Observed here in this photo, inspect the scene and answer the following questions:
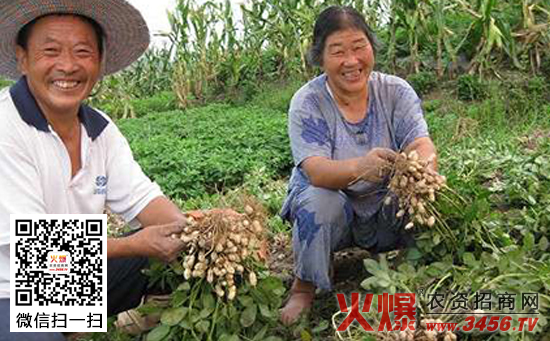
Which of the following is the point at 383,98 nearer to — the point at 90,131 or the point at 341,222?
the point at 341,222

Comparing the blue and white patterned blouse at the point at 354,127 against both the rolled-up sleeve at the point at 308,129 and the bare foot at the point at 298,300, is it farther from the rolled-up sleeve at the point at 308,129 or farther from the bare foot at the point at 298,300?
the bare foot at the point at 298,300

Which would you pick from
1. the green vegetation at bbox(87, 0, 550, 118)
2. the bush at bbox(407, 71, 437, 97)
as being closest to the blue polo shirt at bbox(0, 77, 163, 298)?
the green vegetation at bbox(87, 0, 550, 118)

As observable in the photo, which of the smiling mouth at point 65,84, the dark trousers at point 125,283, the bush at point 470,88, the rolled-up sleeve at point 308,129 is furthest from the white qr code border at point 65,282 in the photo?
the bush at point 470,88

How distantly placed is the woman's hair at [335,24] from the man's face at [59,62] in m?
0.84

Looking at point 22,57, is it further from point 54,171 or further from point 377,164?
point 377,164

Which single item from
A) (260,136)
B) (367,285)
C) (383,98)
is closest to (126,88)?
(260,136)

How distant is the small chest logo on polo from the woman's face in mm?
879

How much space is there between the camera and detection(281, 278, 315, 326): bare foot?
2363mm

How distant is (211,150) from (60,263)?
2816 mm

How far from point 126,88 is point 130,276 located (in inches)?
288

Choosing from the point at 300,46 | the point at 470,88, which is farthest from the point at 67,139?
the point at 300,46

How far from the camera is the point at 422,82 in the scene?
18.3 ft

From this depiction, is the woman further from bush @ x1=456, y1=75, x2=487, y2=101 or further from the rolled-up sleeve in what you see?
bush @ x1=456, y1=75, x2=487, y2=101

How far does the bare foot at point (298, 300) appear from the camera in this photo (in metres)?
2.36
